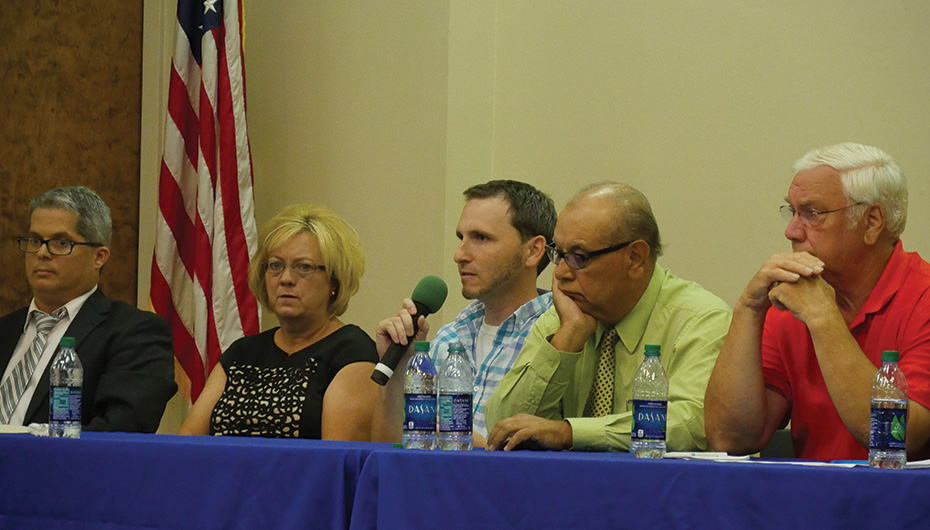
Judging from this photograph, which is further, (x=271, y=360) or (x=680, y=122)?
(x=680, y=122)

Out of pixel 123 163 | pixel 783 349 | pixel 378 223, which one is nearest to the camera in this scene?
pixel 783 349

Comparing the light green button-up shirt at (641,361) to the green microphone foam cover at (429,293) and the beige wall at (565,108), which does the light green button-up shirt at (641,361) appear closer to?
the green microphone foam cover at (429,293)

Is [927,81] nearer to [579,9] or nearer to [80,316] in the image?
[579,9]

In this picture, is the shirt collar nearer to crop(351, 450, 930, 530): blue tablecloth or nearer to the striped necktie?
the striped necktie

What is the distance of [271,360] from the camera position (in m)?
3.51

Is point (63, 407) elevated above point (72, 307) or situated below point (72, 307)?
below

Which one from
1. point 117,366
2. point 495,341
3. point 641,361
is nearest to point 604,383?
point 641,361

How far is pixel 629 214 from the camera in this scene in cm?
289

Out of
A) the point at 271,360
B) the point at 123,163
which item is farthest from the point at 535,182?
the point at 123,163

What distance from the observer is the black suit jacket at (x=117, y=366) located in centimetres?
341

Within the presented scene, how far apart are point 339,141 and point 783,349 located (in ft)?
8.67

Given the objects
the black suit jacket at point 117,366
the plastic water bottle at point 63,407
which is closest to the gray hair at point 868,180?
the plastic water bottle at point 63,407

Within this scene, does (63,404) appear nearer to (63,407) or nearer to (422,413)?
(63,407)

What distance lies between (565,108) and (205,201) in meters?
1.64
